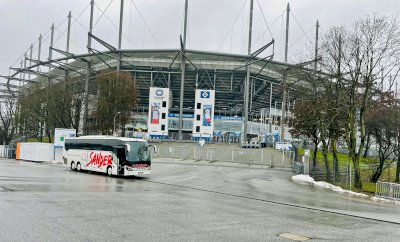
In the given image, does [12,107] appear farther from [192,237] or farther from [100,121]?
[192,237]

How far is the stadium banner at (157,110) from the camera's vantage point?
64.1 m

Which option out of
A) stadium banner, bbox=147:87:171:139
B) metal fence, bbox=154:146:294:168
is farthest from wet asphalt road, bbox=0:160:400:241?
stadium banner, bbox=147:87:171:139

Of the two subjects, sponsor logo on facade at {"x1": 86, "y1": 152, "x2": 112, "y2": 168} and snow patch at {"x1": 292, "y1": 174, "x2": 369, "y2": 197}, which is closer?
snow patch at {"x1": 292, "y1": 174, "x2": 369, "y2": 197}

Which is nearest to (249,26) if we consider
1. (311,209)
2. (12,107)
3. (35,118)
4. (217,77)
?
(217,77)

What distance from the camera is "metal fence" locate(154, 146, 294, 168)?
1656 inches

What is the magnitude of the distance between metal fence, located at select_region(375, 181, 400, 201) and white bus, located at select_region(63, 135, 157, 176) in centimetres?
1497

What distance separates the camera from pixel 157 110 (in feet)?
210

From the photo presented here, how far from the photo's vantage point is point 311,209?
554 inches

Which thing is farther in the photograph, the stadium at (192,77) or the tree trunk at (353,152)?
the stadium at (192,77)

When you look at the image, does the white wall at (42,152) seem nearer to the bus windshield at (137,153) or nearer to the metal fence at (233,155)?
the metal fence at (233,155)

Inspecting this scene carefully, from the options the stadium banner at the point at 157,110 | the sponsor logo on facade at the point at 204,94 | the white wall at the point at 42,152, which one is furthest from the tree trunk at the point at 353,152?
the stadium banner at the point at 157,110

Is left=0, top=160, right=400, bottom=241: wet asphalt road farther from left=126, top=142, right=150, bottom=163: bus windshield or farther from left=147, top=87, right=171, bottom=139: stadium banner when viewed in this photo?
left=147, top=87, right=171, bottom=139: stadium banner

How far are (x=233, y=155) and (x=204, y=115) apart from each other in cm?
1902

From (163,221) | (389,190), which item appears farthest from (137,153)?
(163,221)
